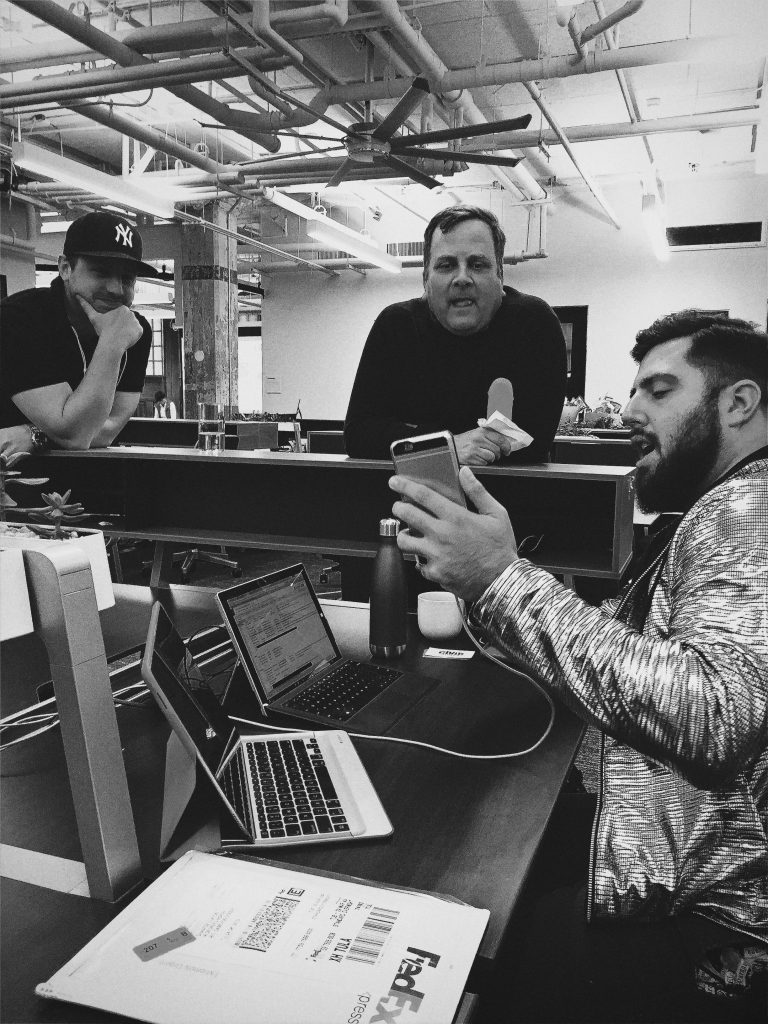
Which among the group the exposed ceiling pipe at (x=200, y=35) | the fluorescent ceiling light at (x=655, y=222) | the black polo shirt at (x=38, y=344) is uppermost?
the exposed ceiling pipe at (x=200, y=35)

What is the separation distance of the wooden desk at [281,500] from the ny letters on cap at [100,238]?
0.85 meters

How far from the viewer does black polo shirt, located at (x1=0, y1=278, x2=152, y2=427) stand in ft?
8.23

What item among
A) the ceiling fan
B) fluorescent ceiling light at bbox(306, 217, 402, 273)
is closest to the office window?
fluorescent ceiling light at bbox(306, 217, 402, 273)

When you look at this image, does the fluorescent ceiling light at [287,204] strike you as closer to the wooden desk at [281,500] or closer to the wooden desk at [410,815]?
the wooden desk at [281,500]

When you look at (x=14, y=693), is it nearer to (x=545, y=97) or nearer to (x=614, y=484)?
(x=614, y=484)

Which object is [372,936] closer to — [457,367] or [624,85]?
[457,367]

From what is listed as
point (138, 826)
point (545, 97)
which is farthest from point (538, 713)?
point (545, 97)

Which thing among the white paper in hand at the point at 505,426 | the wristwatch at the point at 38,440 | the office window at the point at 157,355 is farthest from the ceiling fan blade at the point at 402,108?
the office window at the point at 157,355

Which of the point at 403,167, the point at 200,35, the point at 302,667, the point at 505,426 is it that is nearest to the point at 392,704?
the point at 302,667

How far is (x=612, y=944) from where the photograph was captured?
0.97 metres

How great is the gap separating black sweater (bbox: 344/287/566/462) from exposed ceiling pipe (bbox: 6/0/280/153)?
2.77 meters

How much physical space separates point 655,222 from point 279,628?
282 inches

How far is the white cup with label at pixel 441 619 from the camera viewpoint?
5.44ft

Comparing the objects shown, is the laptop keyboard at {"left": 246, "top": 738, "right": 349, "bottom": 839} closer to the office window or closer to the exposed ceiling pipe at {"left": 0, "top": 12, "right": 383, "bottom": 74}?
the exposed ceiling pipe at {"left": 0, "top": 12, "right": 383, "bottom": 74}
